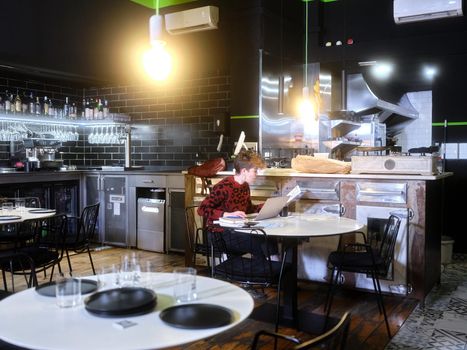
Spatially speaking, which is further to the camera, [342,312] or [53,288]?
[342,312]

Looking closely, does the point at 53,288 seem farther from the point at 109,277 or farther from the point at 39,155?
the point at 39,155

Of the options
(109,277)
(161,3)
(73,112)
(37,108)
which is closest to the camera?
(109,277)

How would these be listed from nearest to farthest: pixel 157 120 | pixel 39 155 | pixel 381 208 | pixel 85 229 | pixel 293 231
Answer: pixel 293 231 → pixel 381 208 → pixel 85 229 → pixel 39 155 → pixel 157 120

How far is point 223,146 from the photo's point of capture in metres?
7.10

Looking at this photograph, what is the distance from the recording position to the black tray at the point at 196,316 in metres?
1.62

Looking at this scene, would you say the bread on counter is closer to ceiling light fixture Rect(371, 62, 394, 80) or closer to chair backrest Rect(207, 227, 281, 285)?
chair backrest Rect(207, 227, 281, 285)

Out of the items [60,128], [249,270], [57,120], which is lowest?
[249,270]

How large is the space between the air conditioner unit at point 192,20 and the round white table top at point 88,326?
5444 mm

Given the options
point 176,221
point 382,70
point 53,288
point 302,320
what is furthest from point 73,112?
point 53,288

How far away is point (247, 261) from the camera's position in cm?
358

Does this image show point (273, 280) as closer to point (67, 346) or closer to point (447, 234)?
point (67, 346)

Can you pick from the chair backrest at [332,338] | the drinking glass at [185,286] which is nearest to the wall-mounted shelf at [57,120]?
the drinking glass at [185,286]

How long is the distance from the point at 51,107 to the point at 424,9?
5.67m

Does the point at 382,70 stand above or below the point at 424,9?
below
